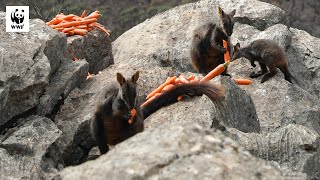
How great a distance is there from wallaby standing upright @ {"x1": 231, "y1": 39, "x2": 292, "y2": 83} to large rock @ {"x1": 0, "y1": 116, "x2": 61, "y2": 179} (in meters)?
4.89

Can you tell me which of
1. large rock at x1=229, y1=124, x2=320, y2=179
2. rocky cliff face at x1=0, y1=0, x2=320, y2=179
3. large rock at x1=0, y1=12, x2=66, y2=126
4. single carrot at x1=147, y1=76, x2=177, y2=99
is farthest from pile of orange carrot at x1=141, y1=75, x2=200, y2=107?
large rock at x1=229, y1=124, x2=320, y2=179

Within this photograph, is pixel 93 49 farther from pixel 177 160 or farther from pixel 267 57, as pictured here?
pixel 177 160

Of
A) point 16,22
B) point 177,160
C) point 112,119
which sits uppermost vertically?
point 177,160

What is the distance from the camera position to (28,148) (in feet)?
29.1

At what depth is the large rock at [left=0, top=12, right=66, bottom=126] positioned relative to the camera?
9.38 metres

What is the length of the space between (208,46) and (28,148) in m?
4.77

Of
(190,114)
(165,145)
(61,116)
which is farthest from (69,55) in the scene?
(165,145)

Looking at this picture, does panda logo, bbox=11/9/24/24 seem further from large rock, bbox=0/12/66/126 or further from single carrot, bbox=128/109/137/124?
single carrot, bbox=128/109/137/124

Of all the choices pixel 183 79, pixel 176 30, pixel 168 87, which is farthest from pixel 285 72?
pixel 176 30

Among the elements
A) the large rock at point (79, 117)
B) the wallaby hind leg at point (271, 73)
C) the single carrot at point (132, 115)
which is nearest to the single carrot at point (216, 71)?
the large rock at point (79, 117)

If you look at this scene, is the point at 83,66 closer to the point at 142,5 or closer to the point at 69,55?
the point at 69,55

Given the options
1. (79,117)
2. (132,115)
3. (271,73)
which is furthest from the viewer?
(271,73)

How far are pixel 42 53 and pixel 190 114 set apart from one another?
2353 millimetres

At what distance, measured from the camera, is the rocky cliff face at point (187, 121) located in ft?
15.9
